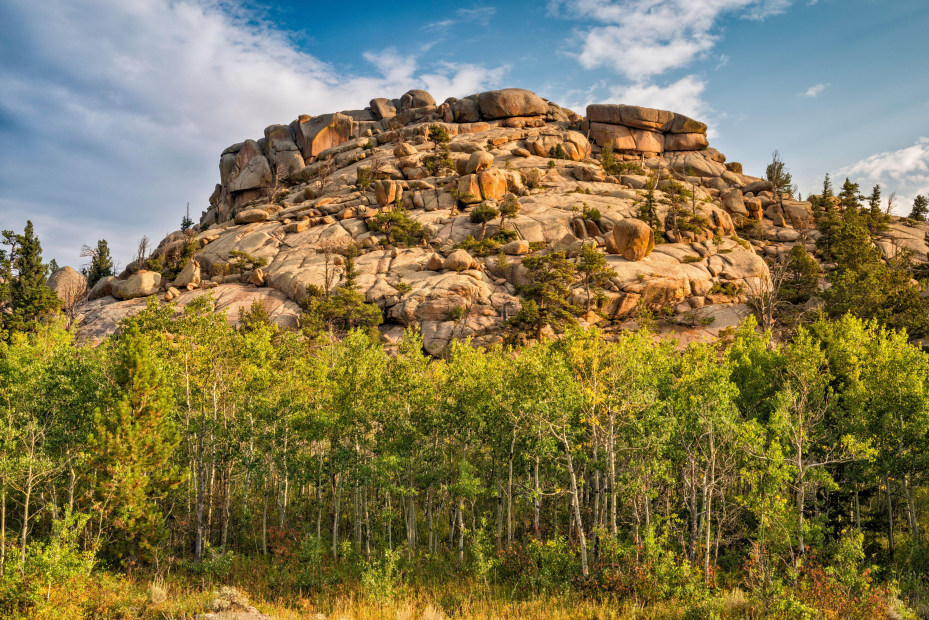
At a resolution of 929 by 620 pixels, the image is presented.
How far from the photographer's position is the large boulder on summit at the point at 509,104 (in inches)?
4729

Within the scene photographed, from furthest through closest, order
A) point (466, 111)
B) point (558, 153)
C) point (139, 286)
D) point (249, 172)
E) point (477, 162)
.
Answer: point (466, 111), point (249, 172), point (558, 153), point (477, 162), point (139, 286)

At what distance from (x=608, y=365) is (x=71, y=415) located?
84.3ft

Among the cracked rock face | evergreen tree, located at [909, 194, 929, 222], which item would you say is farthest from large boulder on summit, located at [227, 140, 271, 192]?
evergreen tree, located at [909, 194, 929, 222]

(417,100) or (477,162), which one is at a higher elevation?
(417,100)

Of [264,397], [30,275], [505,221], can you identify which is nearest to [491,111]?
[505,221]

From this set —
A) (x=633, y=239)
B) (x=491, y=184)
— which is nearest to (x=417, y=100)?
(x=491, y=184)

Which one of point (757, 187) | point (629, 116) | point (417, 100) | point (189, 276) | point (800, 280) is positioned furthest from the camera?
point (417, 100)

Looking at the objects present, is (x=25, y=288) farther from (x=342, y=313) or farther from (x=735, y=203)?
(x=735, y=203)

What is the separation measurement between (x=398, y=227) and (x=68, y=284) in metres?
50.1

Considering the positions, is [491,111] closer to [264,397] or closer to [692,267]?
[692,267]

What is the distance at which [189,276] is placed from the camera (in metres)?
70.8

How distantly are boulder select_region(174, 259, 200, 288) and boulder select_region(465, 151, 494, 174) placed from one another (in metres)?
47.1

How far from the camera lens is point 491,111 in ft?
396

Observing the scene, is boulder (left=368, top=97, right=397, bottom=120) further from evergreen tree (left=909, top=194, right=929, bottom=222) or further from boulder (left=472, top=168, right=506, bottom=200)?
evergreen tree (left=909, top=194, right=929, bottom=222)
